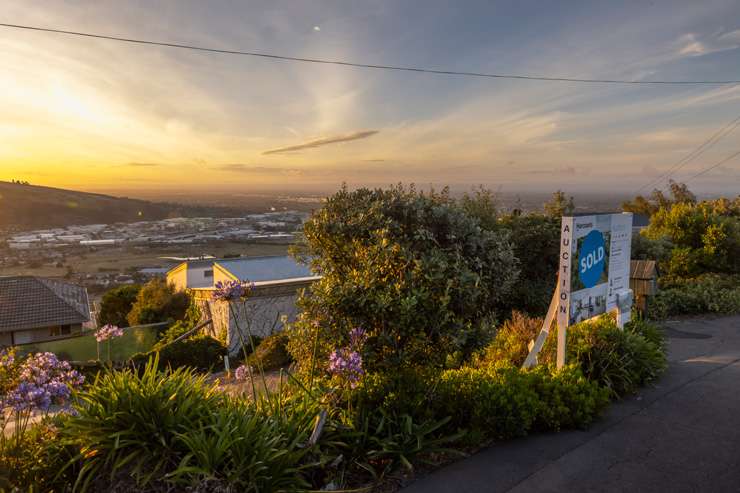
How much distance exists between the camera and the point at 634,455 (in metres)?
4.06

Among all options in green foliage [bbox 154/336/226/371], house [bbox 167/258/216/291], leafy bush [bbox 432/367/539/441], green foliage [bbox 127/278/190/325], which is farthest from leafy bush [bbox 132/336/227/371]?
house [bbox 167/258/216/291]

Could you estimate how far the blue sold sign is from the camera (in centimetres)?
570

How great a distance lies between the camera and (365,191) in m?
5.34

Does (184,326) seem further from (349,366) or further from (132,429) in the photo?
(349,366)

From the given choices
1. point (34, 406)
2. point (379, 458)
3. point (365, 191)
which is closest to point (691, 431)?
point (379, 458)

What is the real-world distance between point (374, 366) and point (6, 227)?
1014 inches

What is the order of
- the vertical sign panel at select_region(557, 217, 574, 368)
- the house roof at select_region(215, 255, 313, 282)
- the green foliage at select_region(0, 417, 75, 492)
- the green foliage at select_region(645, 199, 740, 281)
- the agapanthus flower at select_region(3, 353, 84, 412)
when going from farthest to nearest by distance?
1. the house roof at select_region(215, 255, 313, 282)
2. the green foliage at select_region(645, 199, 740, 281)
3. the vertical sign panel at select_region(557, 217, 574, 368)
4. the green foliage at select_region(0, 417, 75, 492)
5. the agapanthus flower at select_region(3, 353, 84, 412)

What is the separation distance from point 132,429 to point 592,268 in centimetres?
542

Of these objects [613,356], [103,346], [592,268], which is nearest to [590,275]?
[592,268]

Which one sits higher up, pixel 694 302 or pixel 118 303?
pixel 694 302

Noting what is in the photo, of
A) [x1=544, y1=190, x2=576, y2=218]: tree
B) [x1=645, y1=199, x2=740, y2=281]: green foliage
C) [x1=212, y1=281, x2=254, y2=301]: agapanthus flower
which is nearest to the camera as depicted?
[x1=212, y1=281, x2=254, y2=301]: agapanthus flower

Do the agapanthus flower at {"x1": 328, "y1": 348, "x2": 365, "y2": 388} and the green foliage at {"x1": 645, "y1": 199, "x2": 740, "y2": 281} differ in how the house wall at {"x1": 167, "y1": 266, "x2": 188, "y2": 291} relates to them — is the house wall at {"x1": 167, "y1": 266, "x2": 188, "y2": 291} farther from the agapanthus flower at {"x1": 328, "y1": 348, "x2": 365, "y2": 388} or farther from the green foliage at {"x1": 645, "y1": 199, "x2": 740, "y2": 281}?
the agapanthus flower at {"x1": 328, "y1": 348, "x2": 365, "y2": 388}

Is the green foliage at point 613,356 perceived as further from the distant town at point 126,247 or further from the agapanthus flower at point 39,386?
the distant town at point 126,247

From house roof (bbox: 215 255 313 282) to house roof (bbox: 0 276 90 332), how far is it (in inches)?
571
